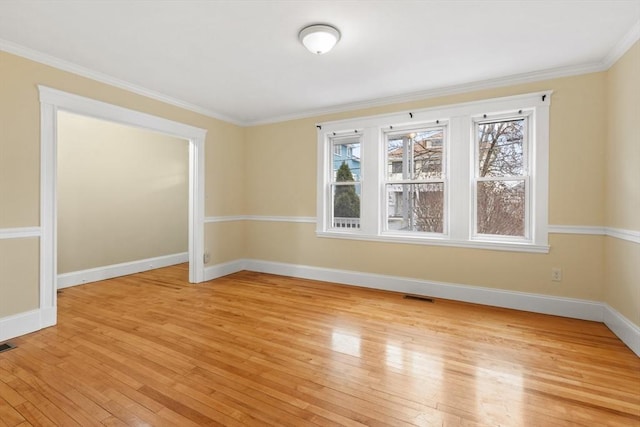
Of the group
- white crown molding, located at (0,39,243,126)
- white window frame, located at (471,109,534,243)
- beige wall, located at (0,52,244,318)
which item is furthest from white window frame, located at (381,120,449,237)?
beige wall, located at (0,52,244,318)

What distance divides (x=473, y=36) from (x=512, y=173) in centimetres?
170

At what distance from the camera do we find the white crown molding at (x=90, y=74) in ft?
8.73

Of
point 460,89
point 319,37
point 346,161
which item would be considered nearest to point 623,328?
point 460,89

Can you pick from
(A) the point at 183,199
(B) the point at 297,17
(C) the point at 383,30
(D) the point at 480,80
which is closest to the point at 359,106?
(D) the point at 480,80

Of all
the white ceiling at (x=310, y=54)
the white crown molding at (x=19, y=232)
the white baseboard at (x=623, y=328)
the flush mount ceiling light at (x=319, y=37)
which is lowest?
the white baseboard at (x=623, y=328)

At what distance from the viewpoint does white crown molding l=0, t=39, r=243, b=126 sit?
8.73 ft

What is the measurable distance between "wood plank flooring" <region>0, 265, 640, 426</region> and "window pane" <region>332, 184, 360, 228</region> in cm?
139

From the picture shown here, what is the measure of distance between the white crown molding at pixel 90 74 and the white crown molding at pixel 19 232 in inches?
61.3

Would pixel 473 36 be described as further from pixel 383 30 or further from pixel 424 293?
pixel 424 293

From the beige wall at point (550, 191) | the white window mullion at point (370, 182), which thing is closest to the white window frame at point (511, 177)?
the beige wall at point (550, 191)

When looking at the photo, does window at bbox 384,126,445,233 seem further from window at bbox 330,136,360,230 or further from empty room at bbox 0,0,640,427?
window at bbox 330,136,360,230

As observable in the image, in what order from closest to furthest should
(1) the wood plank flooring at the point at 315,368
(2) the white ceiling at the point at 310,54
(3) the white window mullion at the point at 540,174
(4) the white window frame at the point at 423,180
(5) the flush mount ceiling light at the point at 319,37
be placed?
(1) the wood plank flooring at the point at 315,368, (2) the white ceiling at the point at 310,54, (5) the flush mount ceiling light at the point at 319,37, (3) the white window mullion at the point at 540,174, (4) the white window frame at the point at 423,180

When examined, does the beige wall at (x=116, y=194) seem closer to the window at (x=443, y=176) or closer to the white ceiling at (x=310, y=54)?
the white ceiling at (x=310, y=54)

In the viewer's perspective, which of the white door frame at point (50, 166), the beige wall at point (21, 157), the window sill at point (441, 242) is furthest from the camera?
the window sill at point (441, 242)
